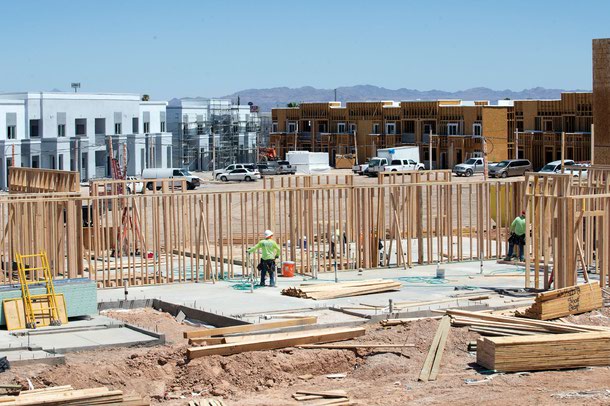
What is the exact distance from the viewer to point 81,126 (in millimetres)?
72188

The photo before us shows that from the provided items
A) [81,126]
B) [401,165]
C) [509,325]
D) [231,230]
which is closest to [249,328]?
[509,325]

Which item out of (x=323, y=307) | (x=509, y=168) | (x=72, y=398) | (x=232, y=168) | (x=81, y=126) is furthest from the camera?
(x=232, y=168)

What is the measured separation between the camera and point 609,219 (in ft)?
69.9

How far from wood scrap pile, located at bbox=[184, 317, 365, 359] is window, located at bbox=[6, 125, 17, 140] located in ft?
168

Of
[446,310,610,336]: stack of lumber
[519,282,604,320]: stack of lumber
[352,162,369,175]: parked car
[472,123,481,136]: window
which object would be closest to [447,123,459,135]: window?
[472,123,481,136]: window

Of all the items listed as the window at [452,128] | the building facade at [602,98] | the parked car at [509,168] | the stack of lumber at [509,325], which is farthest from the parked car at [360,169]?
the stack of lumber at [509,325]

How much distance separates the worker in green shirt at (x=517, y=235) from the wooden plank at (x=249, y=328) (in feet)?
27.0

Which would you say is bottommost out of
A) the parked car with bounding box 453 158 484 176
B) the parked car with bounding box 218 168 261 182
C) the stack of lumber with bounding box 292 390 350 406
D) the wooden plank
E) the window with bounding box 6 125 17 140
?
the stack of lumber with bounding box 292 390 350 406

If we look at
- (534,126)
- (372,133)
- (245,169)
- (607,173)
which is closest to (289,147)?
(372,133)

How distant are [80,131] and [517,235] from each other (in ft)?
168

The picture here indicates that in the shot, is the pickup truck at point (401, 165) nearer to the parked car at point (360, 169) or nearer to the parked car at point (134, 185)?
the parked car at point (360, 169)

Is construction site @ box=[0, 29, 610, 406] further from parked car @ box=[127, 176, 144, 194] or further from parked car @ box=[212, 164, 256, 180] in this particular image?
parked car @ box=[212, 164, 256, 180]

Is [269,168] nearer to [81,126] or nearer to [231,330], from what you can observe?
A: [81,126]

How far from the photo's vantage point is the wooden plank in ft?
56.2
